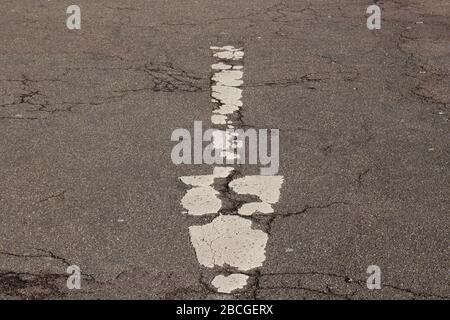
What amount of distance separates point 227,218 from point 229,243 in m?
0.38

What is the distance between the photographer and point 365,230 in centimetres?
562

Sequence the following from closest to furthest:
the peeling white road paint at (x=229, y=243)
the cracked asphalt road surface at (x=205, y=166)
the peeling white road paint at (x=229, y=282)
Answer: the peeling white road paint at (x=229, y=282), the cracked asphalt road surface at (x=205, y=166), the peeling white road paint at (x=229, y=243)

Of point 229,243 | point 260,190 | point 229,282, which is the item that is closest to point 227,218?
point 229,243

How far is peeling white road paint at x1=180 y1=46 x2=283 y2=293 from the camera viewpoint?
5195mm

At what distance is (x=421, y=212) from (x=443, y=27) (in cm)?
615

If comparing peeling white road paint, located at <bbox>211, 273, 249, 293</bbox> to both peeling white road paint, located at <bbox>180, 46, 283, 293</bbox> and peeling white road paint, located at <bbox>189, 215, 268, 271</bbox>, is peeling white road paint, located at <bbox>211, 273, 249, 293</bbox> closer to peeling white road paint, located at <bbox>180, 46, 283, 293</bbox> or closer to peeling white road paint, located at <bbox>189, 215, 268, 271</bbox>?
peeling white road paint, located at <bbox>180, 46, 283, 293</bbox>

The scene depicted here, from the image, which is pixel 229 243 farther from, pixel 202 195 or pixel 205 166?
pixel 205 166

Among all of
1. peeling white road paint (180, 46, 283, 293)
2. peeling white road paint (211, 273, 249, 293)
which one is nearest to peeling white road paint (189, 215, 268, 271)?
peeling white road paint (180, 46, 283, 293)

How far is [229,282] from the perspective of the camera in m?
4.97

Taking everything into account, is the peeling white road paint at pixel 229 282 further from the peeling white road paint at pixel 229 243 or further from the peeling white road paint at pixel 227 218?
the peeling white road paint at pixel 229 243

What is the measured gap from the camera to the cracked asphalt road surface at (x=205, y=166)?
5.10m

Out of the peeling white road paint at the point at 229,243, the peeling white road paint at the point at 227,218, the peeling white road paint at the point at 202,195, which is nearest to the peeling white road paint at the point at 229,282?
the peeling white road paint at the point at 227,218
